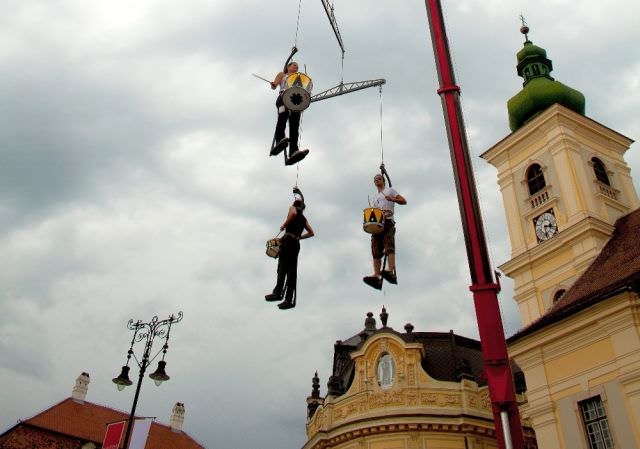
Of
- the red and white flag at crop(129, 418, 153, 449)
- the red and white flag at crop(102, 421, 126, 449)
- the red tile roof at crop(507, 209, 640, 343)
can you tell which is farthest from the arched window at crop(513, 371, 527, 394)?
the red and white flag at crop(102, 421, 126, 449)

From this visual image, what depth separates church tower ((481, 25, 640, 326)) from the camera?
29328 millimetres

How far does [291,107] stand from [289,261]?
95.3 inches

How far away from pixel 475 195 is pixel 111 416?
40387 mm

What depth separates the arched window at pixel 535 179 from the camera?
33.2 m

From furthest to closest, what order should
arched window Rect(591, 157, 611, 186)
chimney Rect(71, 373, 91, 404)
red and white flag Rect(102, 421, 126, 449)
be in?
chimney Rect(71, 373, 91, 404) < arched window Rect(591, 157, 611, 186) < red and white flag Rect(102, 421, 126, 449)

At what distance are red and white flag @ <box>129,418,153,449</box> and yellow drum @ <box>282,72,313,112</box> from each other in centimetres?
1724

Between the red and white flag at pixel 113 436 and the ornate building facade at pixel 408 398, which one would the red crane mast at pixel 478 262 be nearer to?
the red and white flag at pixel 113 436

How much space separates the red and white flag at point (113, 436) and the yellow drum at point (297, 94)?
806 inches

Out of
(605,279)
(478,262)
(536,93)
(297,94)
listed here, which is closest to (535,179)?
(536,93)

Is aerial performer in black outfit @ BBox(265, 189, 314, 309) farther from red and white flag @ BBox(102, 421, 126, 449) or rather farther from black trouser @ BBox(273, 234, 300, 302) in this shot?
red and white flag @ BBox(102, 421, 126, 449)

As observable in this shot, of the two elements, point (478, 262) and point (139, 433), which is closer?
point (478, 262)

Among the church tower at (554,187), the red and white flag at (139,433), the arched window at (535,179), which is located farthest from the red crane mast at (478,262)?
the arched window at (535,179)

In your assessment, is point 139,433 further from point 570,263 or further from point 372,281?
point 570,263

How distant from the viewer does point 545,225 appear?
3159 centimetres
